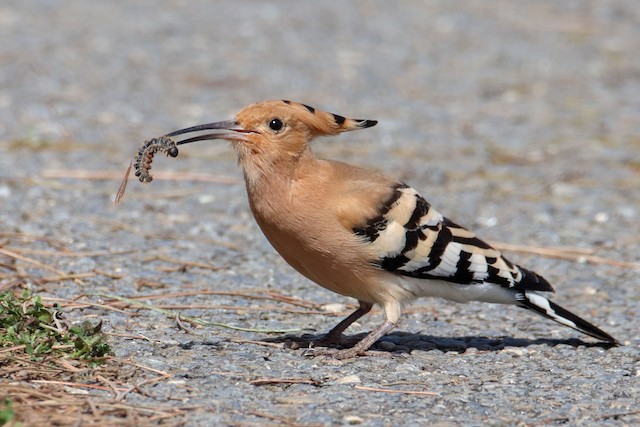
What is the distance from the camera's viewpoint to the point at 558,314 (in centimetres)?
477

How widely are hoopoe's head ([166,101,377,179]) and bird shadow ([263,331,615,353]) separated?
0.78m

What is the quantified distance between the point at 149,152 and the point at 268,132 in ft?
1.70

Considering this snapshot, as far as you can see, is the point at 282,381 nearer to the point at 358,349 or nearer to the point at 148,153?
the point at 358,349

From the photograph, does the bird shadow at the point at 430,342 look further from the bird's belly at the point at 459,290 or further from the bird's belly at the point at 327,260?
the bird's belly at the point at 327,260

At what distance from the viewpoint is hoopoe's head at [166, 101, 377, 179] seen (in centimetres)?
449

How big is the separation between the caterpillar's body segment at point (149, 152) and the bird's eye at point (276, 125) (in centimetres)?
42

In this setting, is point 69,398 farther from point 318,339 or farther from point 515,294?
point 515,294

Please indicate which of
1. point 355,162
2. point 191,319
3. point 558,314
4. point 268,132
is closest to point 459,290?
point 558,314

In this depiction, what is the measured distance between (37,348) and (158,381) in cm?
46

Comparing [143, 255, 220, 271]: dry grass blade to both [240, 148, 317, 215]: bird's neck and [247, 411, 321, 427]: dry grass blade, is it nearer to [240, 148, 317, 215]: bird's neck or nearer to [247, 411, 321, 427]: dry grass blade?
[240, 148, 317, 215]: bird's neck

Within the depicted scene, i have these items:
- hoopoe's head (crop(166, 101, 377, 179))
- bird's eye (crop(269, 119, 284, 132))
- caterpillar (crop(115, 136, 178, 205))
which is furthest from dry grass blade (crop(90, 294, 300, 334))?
bird's eye (crop(269, 119, 284, 132))

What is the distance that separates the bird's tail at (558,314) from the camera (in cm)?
474

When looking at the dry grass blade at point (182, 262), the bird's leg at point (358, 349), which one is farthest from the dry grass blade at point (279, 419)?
the dry grass blade at point (182, 262)

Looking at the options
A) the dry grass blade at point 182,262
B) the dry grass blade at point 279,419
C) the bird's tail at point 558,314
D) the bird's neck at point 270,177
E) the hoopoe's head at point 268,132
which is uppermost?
the hoopoe's head at point 268,132
